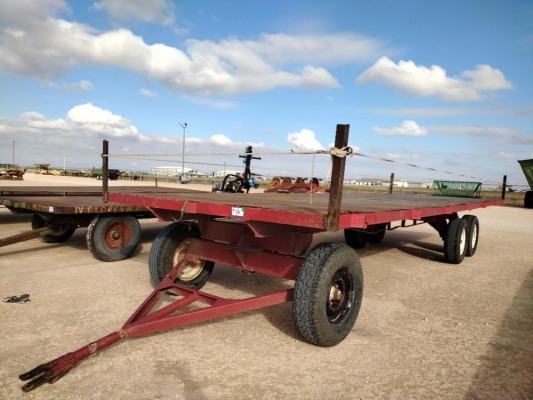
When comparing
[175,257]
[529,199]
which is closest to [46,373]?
[175,257]

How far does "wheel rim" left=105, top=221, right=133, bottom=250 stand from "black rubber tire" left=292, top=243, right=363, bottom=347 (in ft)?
12.6

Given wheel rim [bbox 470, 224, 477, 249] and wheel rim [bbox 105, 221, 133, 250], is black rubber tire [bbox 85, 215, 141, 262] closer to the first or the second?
wheel rim [bbox 105, 221, 133, 250]

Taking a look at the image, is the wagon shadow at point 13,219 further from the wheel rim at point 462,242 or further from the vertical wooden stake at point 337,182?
the wheel rim at point 462,242

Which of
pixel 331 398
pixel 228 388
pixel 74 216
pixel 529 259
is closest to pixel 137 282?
pixel 74 216

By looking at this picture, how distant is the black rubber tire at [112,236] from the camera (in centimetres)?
573

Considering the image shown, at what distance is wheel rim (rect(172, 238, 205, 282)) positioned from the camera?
14.3 ft

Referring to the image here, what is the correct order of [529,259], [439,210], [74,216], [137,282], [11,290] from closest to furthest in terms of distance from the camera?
1. [11,290]
2. [137,282]
3. [439,210]
4. [74,216]
5. [529,259]

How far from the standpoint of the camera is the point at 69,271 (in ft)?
17.3

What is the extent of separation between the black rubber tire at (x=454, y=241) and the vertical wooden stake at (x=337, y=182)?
4.46m

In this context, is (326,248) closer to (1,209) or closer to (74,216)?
(74,216)

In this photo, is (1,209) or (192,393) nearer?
(192,393)

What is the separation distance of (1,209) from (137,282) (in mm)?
9485

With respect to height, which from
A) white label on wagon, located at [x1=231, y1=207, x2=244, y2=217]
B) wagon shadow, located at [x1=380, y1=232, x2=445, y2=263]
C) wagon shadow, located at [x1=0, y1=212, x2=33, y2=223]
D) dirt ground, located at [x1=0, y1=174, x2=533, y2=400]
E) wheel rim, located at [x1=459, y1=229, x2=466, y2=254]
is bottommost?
wagon shadow, located at [x1=0, y1=212, x2=33, y2=223]

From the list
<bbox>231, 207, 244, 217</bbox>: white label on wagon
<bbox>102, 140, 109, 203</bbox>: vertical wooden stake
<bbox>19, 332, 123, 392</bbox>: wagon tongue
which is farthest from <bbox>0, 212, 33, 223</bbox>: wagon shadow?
<bbox>231, 207, 244, 217</bbox>: white label on wagon
